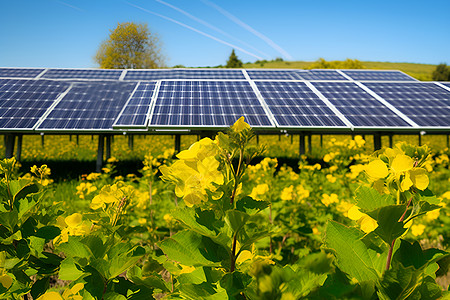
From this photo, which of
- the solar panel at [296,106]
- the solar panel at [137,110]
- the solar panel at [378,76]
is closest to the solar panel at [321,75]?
the solar panel at [378,76]

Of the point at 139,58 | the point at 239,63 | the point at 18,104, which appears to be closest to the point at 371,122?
the point at 18,104

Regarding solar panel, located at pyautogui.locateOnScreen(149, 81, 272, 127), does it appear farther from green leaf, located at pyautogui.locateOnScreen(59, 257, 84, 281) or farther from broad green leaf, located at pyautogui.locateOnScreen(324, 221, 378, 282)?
broad green leaf, located at pyautogui.locateOnScreen(324, 221, 378, 282)

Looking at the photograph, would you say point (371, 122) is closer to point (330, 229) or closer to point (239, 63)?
point (330, 229)

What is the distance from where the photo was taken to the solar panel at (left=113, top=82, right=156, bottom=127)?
672cm

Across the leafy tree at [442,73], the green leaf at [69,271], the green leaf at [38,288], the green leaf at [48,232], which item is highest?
the leafy tree at [442,73]

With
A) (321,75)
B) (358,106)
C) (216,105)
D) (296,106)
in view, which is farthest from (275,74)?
(216,105)

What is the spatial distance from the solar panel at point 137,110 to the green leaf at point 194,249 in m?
6.20

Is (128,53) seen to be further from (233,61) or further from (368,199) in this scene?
(233,61)

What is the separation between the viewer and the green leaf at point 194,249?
0.63 metres

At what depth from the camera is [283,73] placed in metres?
15.1

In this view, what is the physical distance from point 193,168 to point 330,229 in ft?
1.08

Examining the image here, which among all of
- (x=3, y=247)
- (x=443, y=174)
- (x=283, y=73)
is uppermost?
(x=283, y=73)

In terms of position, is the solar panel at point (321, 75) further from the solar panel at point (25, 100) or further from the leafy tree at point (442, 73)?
the leafy tree at point (442, 73)

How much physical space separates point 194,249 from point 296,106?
792cm
